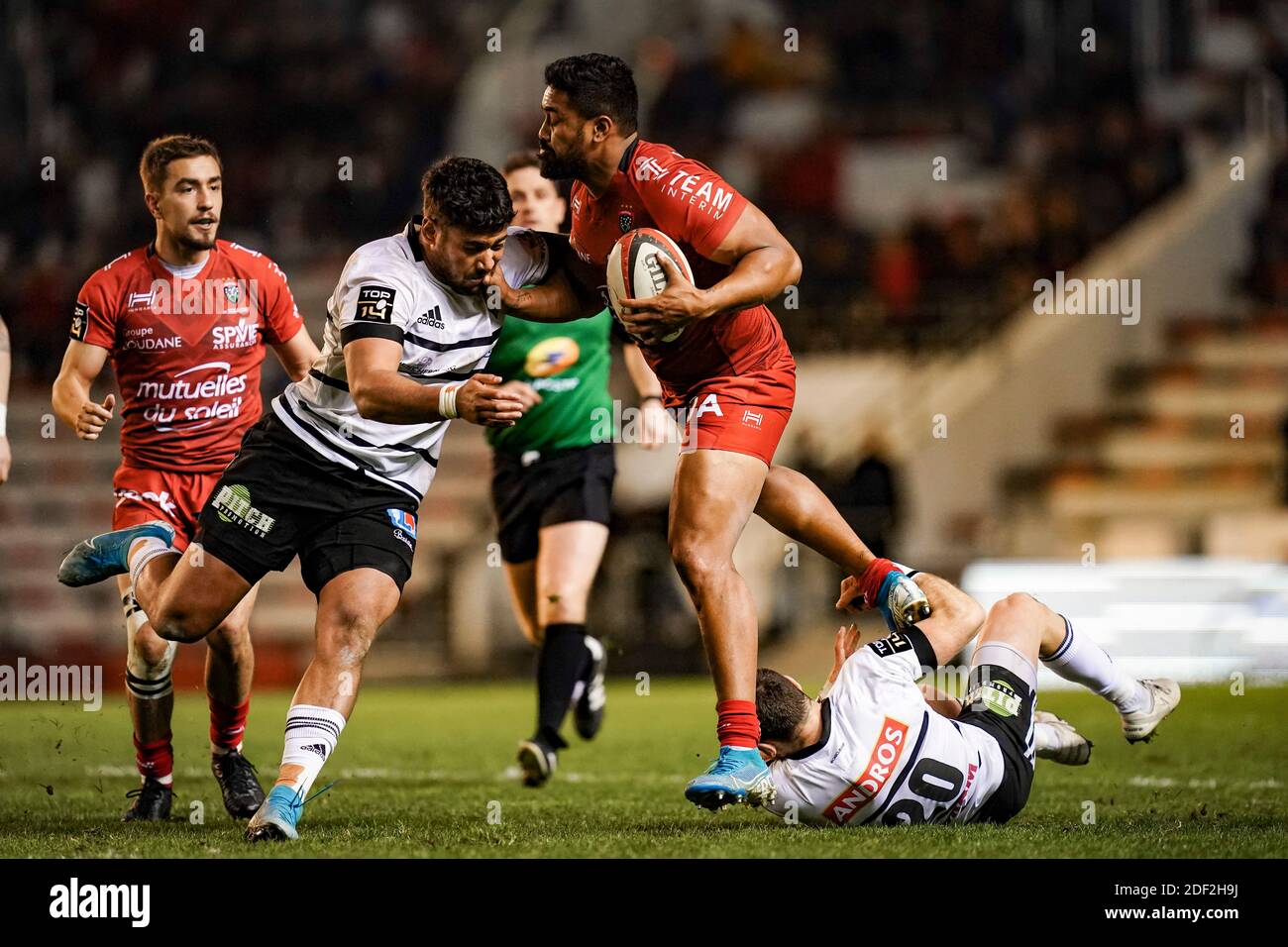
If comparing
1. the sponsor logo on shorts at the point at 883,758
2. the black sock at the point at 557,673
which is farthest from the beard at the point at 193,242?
the sponsor logo on shorts at the point at 883,758

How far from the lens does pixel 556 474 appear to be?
7430 millimetres

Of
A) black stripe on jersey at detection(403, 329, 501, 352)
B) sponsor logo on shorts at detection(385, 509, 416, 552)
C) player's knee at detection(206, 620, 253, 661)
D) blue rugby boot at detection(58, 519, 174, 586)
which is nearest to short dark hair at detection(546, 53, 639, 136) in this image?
black stripe on jersey at detection(403, 329, 501, 352)

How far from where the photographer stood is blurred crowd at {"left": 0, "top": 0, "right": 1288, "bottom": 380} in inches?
664

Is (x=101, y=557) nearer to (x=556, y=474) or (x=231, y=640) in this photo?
(x=231, y=640)

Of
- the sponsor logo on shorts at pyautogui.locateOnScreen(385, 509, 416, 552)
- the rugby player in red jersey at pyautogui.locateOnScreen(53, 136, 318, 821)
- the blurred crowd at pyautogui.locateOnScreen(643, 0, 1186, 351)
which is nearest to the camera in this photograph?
the sponsor logo on shorts at pyautogui.locateOnScreen(385, 509, 416, 552)

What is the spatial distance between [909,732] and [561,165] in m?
2.32

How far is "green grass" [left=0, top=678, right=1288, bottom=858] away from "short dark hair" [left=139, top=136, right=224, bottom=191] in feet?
8.15

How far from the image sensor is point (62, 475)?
1620 cm

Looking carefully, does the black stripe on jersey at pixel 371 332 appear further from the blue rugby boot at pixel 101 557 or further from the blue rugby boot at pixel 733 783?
the blue rugby boot at pixel 733 783

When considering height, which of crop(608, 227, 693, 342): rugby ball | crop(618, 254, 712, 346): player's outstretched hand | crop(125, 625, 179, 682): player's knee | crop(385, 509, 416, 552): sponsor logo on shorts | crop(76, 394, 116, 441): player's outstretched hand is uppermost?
crop(608, 227, 693, 342): rugby ball

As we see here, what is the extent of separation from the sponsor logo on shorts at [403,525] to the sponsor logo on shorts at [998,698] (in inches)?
77.9

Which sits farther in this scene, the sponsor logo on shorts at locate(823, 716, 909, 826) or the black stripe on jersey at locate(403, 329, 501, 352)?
the black stripe on jersey at locate(403, 329, 501, 352)

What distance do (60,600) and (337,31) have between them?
8606 mm

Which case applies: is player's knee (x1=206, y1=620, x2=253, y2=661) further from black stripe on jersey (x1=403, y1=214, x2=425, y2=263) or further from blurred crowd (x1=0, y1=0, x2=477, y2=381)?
blurred crowd (x1=0, y1=0, x2=477, y2=381)
